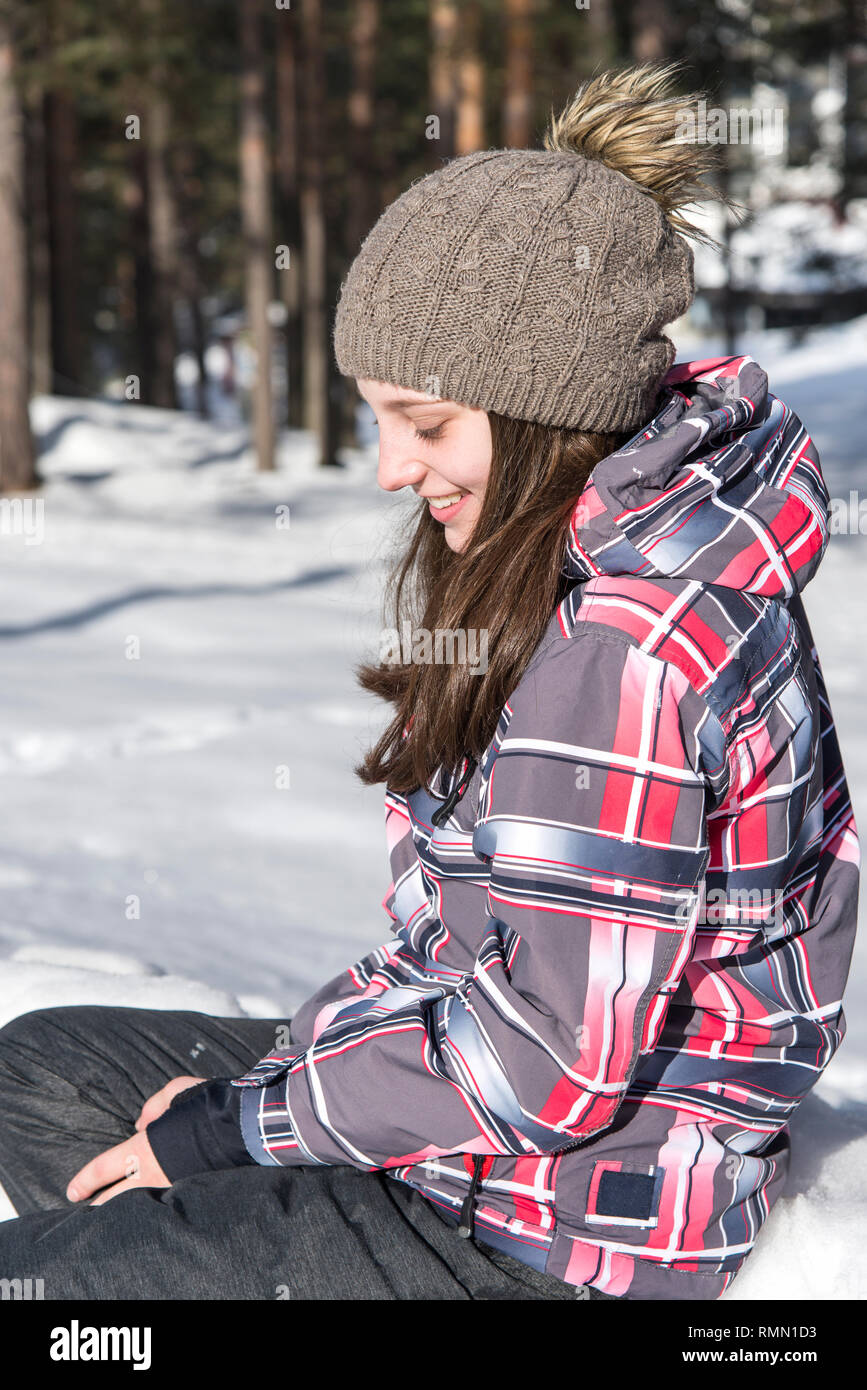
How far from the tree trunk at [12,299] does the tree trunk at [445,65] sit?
4121 mm

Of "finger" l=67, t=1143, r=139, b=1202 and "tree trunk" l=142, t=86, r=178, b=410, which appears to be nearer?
"finger" l=67, t=1143, r=139, b=1202

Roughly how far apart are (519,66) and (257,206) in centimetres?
319

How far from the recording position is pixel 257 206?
14.4 m

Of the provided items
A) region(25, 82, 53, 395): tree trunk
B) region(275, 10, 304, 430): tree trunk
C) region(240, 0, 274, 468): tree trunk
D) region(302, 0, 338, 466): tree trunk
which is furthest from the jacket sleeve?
region(275, 10, 304, 430): tree trunk

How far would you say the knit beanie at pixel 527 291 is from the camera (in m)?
1.60

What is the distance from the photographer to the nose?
1692mm

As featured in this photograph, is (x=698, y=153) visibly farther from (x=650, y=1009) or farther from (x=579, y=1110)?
(x=579, y=1110)

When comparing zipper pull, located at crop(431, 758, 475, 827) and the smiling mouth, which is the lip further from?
zipper pull, located at crop(431, 758, 475, 827)

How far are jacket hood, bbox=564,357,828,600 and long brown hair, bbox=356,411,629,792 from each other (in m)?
0.06

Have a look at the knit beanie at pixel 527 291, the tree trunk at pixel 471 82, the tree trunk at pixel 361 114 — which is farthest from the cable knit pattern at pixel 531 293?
Result: the tree trunk at pixel 361 114
